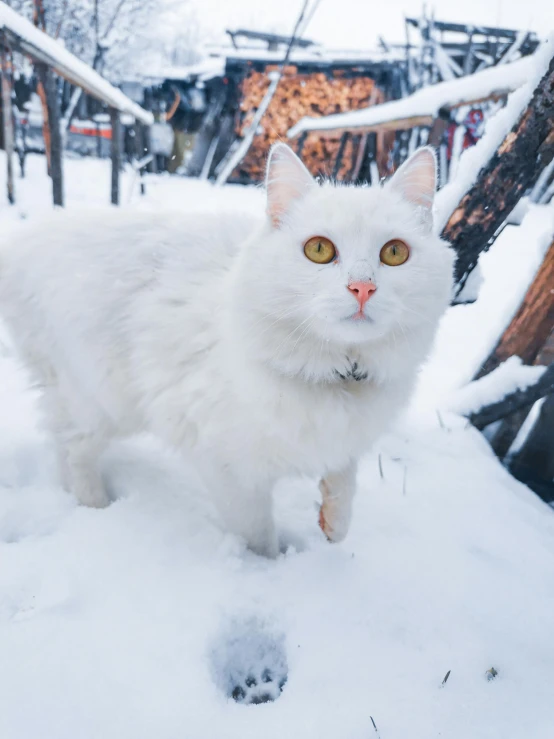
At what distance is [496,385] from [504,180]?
956mm

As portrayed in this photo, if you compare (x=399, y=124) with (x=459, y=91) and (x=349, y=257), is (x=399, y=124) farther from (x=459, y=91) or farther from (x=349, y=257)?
(x=349, y=257)

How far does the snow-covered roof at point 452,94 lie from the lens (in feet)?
8.07

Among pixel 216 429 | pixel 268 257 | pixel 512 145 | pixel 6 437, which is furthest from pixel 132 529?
pixel 512 145

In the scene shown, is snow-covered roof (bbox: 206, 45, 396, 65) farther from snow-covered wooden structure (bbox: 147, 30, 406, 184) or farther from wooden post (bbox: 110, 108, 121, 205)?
wooden post (bbox: 110, 108, 121, 205)

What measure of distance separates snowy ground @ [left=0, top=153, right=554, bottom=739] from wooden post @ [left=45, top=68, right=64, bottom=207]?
291cm

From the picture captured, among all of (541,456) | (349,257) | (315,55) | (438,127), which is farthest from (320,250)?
(315,55)

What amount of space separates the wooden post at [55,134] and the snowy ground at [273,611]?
115 inches

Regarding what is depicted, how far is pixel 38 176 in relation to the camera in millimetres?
6324

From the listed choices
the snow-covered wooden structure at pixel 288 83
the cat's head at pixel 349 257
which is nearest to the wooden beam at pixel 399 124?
the cat's head at pixel 349 257

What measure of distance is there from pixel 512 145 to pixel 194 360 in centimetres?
147

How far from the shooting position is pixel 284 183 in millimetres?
1331

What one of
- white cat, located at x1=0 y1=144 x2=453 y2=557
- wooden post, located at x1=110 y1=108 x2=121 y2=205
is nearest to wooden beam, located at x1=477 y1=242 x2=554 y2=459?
white cat, located at x1=0 y1=144 x2=453 y2=557

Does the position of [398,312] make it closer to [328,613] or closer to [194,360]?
[194,360]

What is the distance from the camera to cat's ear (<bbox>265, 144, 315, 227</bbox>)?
132 cm
